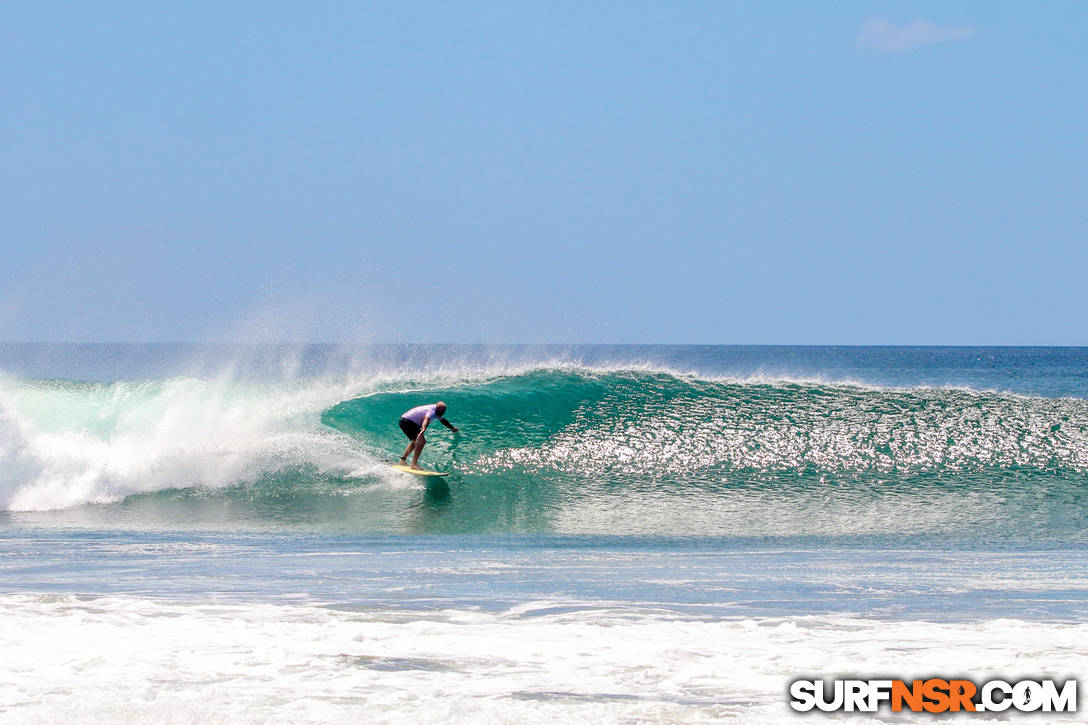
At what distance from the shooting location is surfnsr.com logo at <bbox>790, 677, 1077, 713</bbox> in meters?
4.32

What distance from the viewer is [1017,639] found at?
531 cm

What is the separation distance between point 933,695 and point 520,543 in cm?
551

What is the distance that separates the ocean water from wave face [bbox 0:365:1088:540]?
0.06m

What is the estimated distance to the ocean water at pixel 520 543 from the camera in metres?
4.73

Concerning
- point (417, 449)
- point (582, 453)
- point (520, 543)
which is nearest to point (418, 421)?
point (417, 449)

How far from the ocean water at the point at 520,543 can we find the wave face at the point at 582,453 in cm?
6

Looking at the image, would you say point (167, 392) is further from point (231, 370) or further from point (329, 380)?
point (329, 380)

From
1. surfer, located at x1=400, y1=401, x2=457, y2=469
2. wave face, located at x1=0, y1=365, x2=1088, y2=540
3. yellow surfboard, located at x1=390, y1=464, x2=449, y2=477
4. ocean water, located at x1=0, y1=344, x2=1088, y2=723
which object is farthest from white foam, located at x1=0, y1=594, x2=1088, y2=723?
surfer, located at x1=400, y1=401, x2=457, y2=469

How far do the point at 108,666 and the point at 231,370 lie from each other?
1139cm

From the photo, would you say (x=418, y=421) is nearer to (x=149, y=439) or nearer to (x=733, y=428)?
(x=149, y=439)

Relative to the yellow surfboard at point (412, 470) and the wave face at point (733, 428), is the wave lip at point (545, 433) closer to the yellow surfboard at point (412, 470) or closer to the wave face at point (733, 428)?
the wave face at point (733, 428)

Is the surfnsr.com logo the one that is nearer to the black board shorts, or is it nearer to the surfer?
the surfer

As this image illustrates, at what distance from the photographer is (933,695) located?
4473 millimetres

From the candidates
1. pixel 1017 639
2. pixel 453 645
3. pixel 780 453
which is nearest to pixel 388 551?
pixel 453 645
